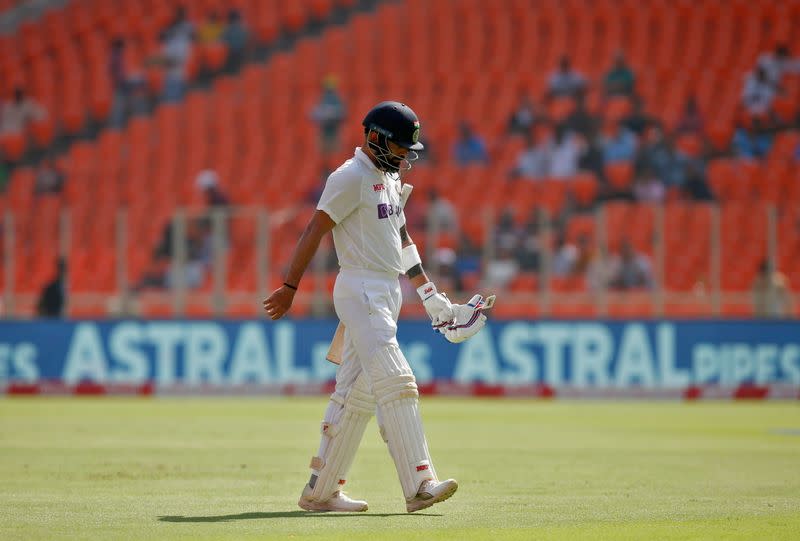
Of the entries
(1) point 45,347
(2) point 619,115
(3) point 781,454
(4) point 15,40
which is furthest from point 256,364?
(4) point 15,40

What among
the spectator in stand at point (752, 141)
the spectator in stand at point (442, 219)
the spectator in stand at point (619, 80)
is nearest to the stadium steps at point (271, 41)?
the spectator in stand at point (619, 80)

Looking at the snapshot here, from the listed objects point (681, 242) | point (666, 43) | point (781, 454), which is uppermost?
point (666, 43)

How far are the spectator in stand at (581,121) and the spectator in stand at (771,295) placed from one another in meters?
5.88

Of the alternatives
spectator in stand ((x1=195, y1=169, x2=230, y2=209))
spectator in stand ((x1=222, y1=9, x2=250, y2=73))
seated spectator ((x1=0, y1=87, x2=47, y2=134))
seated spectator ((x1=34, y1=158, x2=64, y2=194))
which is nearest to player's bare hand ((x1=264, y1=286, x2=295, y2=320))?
spectator in stand ((x1=195, y1=169, x2=230, y2=209))

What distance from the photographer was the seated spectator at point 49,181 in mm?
29000

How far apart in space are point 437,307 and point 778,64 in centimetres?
2245

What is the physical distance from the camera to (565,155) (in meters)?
26.8

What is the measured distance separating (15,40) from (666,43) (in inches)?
617

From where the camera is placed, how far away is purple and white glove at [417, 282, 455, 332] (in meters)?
8.48

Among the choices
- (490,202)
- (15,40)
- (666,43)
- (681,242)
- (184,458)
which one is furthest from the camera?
(15,40)

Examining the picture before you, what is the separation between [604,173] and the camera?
2652 centimetres

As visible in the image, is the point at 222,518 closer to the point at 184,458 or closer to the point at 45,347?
the point at 184,458

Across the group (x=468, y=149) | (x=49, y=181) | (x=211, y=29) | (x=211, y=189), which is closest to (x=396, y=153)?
(x=211, y=189)

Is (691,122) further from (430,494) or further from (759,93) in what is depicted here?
(430,494)
